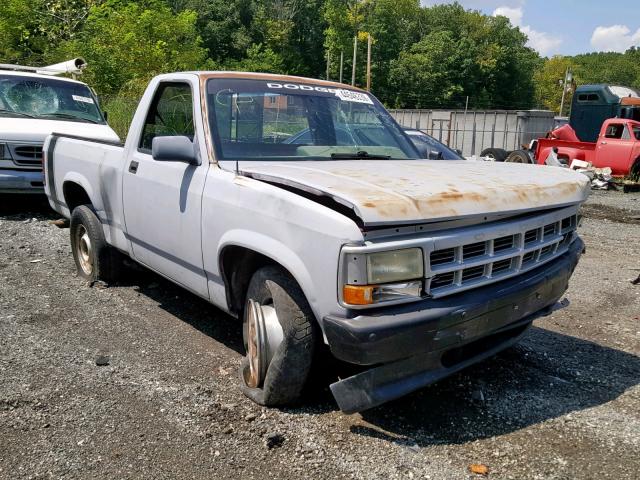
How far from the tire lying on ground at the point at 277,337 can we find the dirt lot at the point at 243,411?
15 centimetres

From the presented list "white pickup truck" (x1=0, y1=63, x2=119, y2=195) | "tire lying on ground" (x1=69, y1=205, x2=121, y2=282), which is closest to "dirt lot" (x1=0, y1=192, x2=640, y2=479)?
"tire lying on ground" (x1=69, y1=205, x2=121, y2=282)

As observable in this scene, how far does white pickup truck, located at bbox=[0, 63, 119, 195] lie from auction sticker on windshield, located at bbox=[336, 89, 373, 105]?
166 inches

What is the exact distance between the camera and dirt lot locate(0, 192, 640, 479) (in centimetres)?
280

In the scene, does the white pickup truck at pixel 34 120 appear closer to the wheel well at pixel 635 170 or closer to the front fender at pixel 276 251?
the front fender at pixel 276 251

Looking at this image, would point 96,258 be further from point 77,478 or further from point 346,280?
point 346,280

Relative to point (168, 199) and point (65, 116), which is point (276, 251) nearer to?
point (168, 199)

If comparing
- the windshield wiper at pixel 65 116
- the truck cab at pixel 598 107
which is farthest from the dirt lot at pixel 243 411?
the truck cab at pixel 598 107

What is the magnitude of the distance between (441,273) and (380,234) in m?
0.38

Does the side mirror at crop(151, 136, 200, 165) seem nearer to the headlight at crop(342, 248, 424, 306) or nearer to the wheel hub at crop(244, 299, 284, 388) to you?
the wheel hub at crop(244, 299, 284, 388)

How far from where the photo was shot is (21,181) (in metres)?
8.23

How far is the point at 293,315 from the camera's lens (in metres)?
2.97

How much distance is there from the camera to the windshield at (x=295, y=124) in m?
3.87

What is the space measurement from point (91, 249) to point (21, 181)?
3.71m

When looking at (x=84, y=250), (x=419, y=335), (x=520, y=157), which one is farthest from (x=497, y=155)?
(x=419, y=335)
